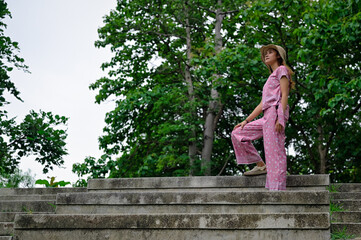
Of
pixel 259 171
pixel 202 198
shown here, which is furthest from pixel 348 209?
pixel 202 198

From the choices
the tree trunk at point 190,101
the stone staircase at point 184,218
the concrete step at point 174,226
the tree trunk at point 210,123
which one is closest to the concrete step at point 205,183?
the stone staircase at point 184,218

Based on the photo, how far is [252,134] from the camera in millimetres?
6277

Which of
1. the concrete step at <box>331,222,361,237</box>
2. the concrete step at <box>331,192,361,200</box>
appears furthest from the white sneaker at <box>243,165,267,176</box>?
the concrete step at <box>331,222,361,237</box>

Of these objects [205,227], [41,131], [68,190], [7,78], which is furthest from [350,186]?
[7,78]

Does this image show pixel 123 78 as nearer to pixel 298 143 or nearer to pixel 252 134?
pixel 298 143

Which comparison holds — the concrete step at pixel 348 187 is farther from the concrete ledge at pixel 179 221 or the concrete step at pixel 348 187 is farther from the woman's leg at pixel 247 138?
the concrete ledge at pixel 179 221

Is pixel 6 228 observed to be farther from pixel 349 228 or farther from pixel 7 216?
pixel 349 228

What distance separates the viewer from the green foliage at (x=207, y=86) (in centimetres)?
1217

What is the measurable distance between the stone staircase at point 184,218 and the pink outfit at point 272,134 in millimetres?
550

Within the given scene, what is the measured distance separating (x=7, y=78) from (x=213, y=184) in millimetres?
10210

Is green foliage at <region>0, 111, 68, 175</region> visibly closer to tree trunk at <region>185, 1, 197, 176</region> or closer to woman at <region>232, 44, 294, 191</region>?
tree trunk at <region>185, 1, 197, 176</region>

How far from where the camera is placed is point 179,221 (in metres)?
4.74

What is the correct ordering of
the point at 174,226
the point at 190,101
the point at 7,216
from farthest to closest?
the point at 190,101
the point at 7,216
the point at 174,226

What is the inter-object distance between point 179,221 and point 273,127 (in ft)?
6.72
